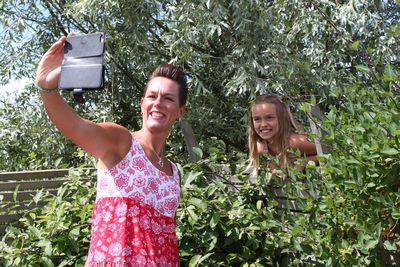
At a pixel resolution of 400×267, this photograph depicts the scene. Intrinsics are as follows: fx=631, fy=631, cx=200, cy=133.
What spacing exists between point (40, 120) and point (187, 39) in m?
2.30

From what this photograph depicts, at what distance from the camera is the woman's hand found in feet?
Result: 5.51

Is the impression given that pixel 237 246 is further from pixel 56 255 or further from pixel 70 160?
pixel 70 160

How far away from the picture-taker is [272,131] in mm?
3129

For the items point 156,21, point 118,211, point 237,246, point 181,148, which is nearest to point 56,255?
point 237,246

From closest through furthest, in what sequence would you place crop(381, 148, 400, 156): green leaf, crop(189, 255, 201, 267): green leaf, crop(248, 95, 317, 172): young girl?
crop(381, 148, 400, 156): green leaf → crop(189, 255, 201, 267): green leaf → crop(248, 95, 317, 172): young girl

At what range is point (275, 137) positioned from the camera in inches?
123

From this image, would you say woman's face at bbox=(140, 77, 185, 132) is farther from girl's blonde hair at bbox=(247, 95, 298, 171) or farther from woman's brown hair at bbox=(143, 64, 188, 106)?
girl's blonde hair at bbox=(247, 95, 298, 171)

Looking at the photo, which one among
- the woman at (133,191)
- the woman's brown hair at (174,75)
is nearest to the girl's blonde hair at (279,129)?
the woman's brown hair at (174,75)

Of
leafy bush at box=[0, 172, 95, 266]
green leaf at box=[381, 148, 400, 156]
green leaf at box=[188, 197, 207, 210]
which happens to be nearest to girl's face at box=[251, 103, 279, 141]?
green leaf at box=[188, 197, 207, 210]

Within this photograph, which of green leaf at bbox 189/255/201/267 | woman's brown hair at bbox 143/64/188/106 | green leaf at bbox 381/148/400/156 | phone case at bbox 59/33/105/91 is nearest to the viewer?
phone case at bbox 59/33/105/91

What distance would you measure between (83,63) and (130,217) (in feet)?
1.81

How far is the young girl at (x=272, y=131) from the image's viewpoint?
3033mm

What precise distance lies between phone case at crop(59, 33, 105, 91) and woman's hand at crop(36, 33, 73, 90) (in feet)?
0.06

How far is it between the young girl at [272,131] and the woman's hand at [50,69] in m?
1.44
